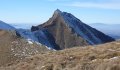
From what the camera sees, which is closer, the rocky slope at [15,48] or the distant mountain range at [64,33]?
the rocky slope at [15,48]

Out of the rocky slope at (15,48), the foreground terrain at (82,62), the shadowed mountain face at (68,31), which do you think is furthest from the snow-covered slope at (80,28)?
the foreground terrain at (82,62)

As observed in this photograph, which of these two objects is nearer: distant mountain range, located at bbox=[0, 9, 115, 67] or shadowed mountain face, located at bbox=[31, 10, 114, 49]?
distant mountain range, located at bbox=[0, 9, 115, 67]

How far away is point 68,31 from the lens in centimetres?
8062

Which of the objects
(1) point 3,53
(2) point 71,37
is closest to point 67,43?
(2) point 71,37

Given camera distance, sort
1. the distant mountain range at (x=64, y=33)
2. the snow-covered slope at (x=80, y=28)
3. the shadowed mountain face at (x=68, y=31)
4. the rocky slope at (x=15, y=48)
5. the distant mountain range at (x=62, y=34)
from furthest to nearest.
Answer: the snow-covered slope at (x=80, y=28) < the shadowed mountain face at (x=68, y=31) < the distant mountain range at (x=64, y=33) < the distant mountain range at (x=62, y=34) < the rocky slope at (x=15, y=48)

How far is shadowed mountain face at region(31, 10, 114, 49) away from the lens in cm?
7812

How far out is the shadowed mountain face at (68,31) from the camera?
7812 cm

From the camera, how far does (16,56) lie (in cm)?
4112

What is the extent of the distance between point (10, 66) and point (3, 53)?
44.8ft

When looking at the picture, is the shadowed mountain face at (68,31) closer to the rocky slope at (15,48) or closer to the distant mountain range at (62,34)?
the distant mountain range at (62,34)

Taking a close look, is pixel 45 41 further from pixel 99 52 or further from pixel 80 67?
pixel 80 67

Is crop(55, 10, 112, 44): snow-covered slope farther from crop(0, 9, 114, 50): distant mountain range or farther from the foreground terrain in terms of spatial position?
the foreground terrain

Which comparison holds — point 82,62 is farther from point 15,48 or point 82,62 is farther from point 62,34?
point 62,34

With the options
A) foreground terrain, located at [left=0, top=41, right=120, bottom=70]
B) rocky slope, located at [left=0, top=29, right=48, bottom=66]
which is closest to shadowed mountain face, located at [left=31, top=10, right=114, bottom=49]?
rocky slope, located at [left=0, top=29, right=48, bottom=66]
